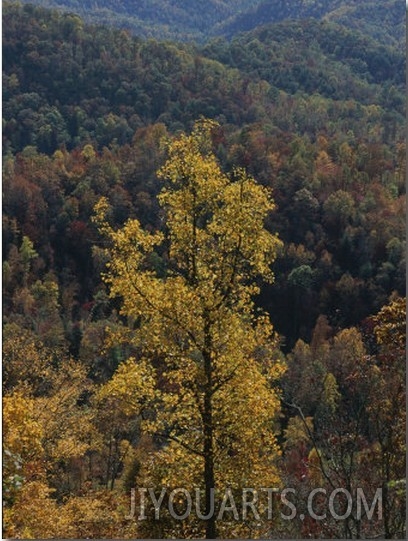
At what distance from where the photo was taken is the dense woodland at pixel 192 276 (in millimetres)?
10797

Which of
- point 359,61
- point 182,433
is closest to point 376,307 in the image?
point 182,433

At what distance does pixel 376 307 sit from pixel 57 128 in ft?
303

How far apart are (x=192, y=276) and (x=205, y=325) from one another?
88 cm

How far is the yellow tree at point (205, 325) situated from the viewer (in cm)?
1056

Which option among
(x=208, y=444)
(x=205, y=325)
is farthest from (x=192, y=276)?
(x=208, y=444)

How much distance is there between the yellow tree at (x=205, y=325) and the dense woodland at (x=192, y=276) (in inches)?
1.7

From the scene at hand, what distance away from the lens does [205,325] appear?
10773 mm

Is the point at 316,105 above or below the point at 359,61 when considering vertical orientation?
below

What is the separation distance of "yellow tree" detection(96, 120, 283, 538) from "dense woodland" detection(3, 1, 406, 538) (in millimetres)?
43

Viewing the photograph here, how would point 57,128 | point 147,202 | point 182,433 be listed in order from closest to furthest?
point 182,433
point 147,202
point 57,128

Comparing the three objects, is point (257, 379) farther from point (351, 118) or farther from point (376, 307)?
point (351, 118)

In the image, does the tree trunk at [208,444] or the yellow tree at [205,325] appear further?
the tree trunk at [208,444]

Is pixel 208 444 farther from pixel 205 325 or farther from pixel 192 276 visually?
pixel 192 276

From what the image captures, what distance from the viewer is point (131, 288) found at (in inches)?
418
